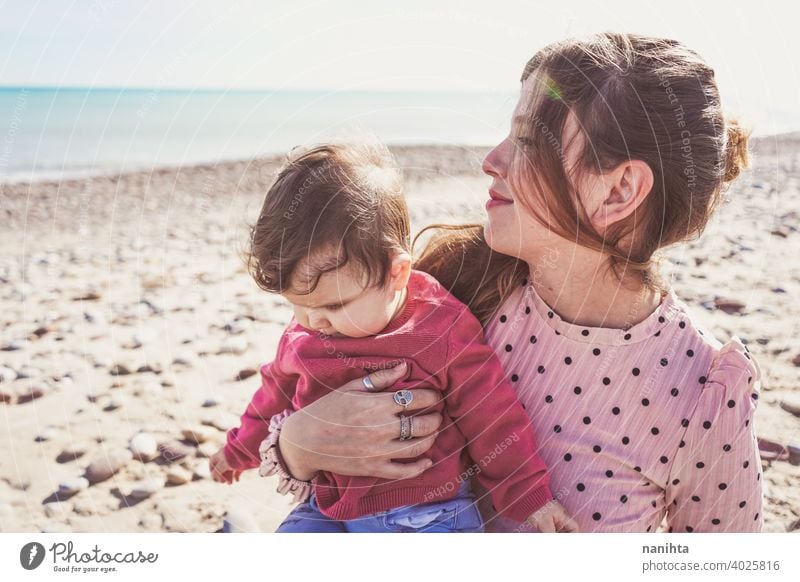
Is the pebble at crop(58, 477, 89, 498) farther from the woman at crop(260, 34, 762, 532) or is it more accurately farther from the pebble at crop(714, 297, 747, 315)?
the pebble at crop(714, 297, 747, 315)

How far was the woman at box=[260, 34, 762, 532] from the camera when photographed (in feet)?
4.69

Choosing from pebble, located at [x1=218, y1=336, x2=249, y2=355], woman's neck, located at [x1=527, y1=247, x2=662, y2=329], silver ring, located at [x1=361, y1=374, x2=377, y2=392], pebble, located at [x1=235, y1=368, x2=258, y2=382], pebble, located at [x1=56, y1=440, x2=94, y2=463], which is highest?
woman's neck, located at [x1=527, y1=247, x2=662, y2=329]

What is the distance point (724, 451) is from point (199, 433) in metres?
1.65

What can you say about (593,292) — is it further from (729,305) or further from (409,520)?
(729,305)

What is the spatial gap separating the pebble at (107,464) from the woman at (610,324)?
0.92 metres

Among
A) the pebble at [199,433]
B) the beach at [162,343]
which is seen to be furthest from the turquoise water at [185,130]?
the pebble at [199,433]

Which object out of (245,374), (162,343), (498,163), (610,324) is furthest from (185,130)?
(610,324)

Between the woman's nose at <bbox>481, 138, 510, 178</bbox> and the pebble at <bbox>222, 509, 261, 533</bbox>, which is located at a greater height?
the woman's nose at <bbox>481, 138, 510, 178</bbox>

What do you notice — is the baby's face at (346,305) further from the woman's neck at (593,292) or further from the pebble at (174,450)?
the pebble at (174,450)

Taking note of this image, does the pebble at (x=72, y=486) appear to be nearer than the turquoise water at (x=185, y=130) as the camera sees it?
Yes

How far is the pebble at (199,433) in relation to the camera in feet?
8.15

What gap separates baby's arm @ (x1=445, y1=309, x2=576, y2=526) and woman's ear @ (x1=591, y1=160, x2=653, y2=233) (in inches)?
14.0

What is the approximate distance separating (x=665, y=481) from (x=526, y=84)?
0.84 meters

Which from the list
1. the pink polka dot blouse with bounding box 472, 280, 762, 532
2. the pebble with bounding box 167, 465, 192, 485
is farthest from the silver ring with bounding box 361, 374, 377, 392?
the pebble with bounding box 167, 465, 192, 485
